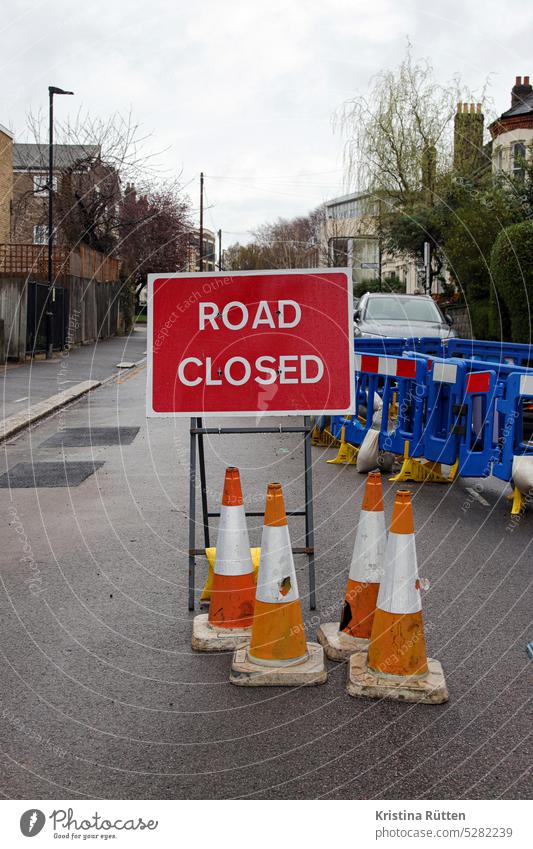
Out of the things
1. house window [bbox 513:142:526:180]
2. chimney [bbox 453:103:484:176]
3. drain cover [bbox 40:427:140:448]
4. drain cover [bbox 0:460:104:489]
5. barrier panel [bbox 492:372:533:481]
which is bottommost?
drain cover [bbox 0:460:104:489]

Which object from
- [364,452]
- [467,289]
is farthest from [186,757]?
[467,289]

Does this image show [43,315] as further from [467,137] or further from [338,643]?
[338,643]

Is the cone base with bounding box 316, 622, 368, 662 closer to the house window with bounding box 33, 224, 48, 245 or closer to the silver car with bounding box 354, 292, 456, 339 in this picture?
the silver car with bounding box 354, 292, 456, 339

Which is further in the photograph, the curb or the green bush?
the green bush

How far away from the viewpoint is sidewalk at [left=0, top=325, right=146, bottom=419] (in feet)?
61.2

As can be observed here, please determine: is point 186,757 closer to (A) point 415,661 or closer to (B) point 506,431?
(A) point 415,661

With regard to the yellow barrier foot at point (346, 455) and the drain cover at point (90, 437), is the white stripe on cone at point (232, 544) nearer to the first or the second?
the yellow barrier foot at point (346, 455)

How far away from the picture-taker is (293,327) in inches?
222

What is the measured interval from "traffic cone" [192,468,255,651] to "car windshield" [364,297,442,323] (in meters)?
15.0

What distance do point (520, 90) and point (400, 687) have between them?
52571 mm

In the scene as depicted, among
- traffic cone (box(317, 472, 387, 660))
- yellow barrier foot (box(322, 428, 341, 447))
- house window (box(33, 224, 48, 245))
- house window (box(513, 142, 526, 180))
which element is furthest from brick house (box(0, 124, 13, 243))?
traffic cone (box(317, 472, 387, 660))

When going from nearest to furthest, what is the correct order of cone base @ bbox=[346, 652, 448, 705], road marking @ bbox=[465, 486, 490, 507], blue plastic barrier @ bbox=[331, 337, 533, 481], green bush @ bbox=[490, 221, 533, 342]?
cone base @ bbox=[346, 652, 448, 705] → blue plastic barrier @ bbox=[331, 337, 533, 481] → road marking @ bbox=[465, 486, 490, 507] → green bush @ bbox=[490, 221, 533, 342]

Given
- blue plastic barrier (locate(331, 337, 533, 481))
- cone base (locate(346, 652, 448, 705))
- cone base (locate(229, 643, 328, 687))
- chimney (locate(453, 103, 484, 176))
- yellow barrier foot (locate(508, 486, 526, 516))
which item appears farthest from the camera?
chimney (locate(453, 103, 484, 176))

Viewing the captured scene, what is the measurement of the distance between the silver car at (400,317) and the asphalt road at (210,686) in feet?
35.8
